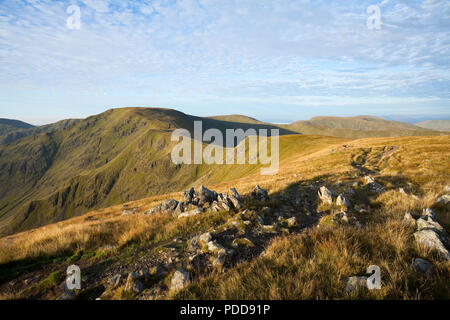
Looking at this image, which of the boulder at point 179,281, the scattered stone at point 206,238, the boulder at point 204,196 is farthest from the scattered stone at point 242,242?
the boulder at point 204,196

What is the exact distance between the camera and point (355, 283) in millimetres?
3900

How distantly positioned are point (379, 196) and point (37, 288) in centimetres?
1511

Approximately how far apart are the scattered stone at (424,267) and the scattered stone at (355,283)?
57.6 inches

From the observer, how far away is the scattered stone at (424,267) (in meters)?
4.26

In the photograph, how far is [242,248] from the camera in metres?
6.92

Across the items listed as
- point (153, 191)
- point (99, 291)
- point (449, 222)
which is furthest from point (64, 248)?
point (153, 191)

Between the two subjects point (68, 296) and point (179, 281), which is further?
point (68, 296)

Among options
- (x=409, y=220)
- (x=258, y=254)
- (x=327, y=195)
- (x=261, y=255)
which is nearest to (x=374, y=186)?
(x=327, y=195)

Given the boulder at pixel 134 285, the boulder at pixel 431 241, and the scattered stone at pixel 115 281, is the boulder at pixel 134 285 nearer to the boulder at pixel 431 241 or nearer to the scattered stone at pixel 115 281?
the scattered stone at pixel 115 281

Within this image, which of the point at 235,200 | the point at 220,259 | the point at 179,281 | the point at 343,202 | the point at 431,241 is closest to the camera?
the point at 179,281

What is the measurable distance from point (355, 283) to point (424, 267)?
1.86m

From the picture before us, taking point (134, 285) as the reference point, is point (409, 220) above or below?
above

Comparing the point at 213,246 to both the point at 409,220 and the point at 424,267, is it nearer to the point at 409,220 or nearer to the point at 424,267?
the point at 424,267
